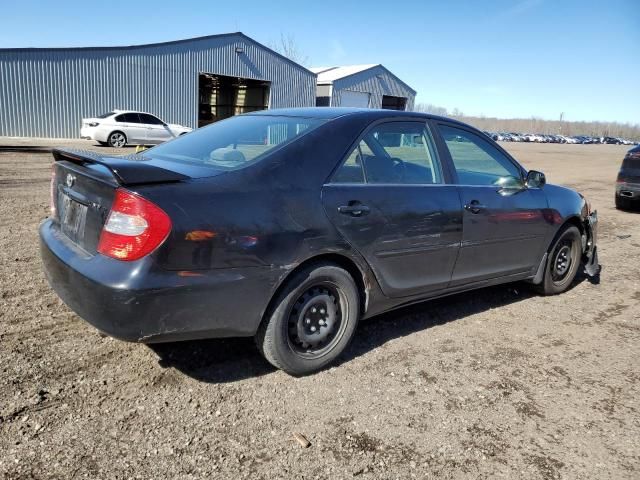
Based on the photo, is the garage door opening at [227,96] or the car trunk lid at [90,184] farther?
the garage door opening at [227,96]

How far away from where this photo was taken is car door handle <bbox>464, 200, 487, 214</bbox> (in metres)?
3.91

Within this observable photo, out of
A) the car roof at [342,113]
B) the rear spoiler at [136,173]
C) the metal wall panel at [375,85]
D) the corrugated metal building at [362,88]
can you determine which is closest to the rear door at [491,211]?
Answer: the car roof at [342,113]

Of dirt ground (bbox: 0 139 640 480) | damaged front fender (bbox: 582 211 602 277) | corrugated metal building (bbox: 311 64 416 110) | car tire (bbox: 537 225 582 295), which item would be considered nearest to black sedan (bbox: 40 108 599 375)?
dirt ground (bbox: 0 139 640 480)

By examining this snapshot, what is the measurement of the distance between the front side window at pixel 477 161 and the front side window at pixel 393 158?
0.23m

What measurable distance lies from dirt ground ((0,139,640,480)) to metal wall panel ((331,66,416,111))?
3215 cm

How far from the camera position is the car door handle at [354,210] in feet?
10.4

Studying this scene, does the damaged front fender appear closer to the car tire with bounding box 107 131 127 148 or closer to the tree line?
the car tire with bounding box 107 131 127 148

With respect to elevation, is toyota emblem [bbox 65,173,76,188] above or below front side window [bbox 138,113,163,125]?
above

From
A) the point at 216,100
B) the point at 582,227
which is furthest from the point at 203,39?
the point at 582,227

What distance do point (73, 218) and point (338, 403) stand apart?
73.6 inches

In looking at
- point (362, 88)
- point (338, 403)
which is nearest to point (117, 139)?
point (338, 403)

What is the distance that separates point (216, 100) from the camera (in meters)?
39.1

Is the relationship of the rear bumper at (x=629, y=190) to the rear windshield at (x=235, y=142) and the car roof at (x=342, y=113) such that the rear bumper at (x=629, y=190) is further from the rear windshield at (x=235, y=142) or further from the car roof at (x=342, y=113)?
the rear windshield at (x=235, y=142)

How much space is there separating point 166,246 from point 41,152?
17416mm
